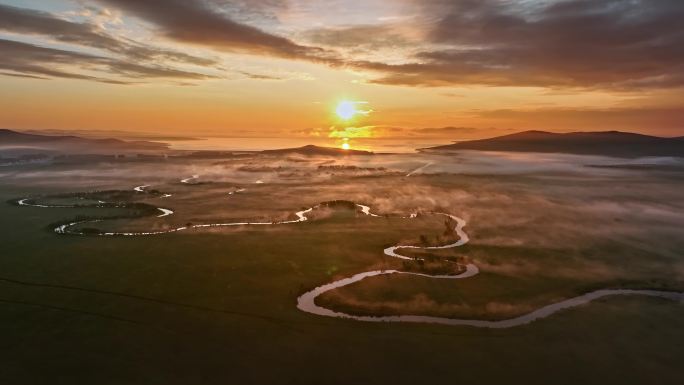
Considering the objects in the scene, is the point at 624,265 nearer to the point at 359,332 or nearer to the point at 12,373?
the point at 359,332

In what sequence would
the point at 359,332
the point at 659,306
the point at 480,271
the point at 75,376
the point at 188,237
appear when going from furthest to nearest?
the point at 188,237, the point at 480,271, the point at 659,306, the point at 359,332, the point at 75,376

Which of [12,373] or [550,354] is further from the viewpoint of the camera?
[550,354]

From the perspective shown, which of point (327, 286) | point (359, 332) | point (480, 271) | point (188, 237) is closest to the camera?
point (359, 332)

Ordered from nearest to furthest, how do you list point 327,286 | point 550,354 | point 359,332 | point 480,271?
1. point 550,354
2. point 359,332
3. point 327,286
4. point 480,271

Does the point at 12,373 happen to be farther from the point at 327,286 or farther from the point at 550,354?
the point at 550,354

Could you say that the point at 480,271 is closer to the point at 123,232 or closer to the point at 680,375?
the point at 680,375

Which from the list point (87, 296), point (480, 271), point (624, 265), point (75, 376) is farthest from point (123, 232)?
point (624, 265)

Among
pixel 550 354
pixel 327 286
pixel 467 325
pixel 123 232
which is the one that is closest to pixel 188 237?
pixel 123 232

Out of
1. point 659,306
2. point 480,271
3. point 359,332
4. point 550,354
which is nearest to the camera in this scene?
point 550,354

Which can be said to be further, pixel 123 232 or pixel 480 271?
pixel 123 232
